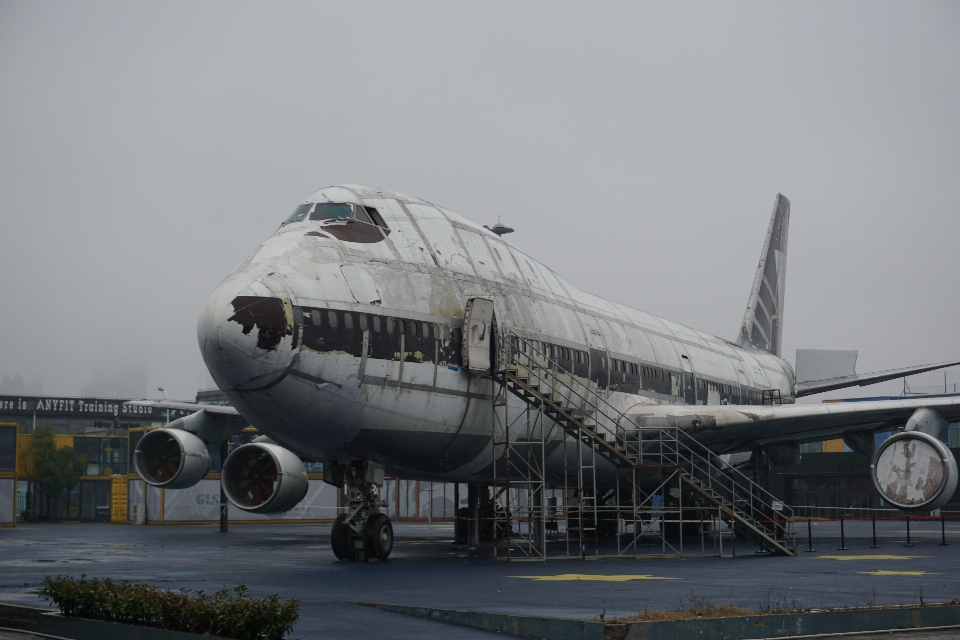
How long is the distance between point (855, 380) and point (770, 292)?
9.55 meters

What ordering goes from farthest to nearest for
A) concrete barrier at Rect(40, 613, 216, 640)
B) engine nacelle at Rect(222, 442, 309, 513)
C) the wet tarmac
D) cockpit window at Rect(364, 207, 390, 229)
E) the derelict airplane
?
engine nacelle at Rect(222, 442, 309, 513)
cockpit window at Rect(364, 207, 390, 229)
the derelict airplane
the wet tarmac
concrete barrier at Rect(40, 613, 216, 640)

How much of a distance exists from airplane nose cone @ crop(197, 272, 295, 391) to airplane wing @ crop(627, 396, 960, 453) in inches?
470

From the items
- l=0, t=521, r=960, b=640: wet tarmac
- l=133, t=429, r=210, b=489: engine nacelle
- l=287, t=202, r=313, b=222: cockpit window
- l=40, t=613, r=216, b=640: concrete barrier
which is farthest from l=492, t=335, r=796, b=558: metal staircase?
l=40, t=613, r=216, b=640: concrete barrier

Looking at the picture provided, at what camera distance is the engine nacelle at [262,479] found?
28.1 m

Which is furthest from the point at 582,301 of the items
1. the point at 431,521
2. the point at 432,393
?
the point at 431,521

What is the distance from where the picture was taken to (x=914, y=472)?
23.4 m

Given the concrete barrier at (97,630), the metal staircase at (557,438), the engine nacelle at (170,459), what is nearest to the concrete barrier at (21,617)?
the concrete barrier at (97,630)

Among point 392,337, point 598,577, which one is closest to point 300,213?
point 392,337

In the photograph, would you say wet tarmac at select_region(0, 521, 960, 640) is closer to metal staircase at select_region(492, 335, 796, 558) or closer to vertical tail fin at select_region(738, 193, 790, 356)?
metal staircase at select_region(492, 335, 796, 558)

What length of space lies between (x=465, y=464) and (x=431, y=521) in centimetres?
4016

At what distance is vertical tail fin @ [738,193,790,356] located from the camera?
144 ft

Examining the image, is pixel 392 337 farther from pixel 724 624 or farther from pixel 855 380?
pixel 855 380

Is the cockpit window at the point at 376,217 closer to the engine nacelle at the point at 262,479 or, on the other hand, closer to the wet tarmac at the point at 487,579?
the wet tarmac at the point at 487,579

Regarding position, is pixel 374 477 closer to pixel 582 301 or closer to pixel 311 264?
pixel 311 264
